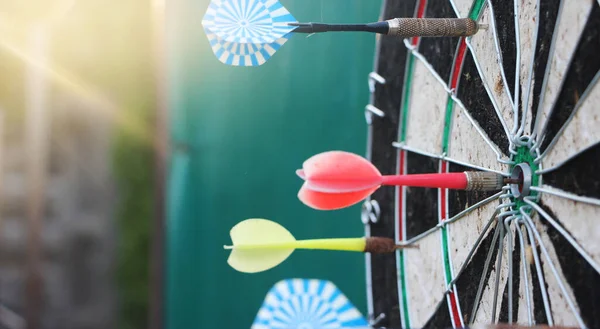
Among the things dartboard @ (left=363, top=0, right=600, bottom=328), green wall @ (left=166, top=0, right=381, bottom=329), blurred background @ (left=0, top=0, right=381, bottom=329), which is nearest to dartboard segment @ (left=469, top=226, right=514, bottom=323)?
dartboard @ (left=363, top=0, right=600, bottom=328)

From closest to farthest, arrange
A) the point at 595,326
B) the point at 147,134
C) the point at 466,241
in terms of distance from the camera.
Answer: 1. the point at 595,326
2. the point at 466,241
3. the point at 147,134

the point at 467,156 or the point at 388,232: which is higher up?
the point at 467,156

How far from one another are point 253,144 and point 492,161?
67cm

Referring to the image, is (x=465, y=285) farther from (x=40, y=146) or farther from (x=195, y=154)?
(x=40, y=146)

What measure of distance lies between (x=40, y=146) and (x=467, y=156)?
8.40 feet

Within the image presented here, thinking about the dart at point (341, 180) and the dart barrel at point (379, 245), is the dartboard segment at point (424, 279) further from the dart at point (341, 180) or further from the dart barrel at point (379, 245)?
the dart at point (341, 180)

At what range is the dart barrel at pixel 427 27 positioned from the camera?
1.01m

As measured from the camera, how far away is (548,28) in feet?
3.00

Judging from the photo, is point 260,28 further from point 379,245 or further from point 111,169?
point 111,169

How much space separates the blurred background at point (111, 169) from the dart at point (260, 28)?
1.80 feet

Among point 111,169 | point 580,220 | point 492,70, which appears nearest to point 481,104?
point 492,70

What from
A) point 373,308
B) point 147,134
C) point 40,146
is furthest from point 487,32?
point 40,146

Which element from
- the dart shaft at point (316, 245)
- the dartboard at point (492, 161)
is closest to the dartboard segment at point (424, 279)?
the dartboard at point (492, 161)

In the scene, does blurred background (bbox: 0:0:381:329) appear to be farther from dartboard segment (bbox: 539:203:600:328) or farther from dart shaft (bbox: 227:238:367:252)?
dartboard segment (bbox: 539:203:600:328)
